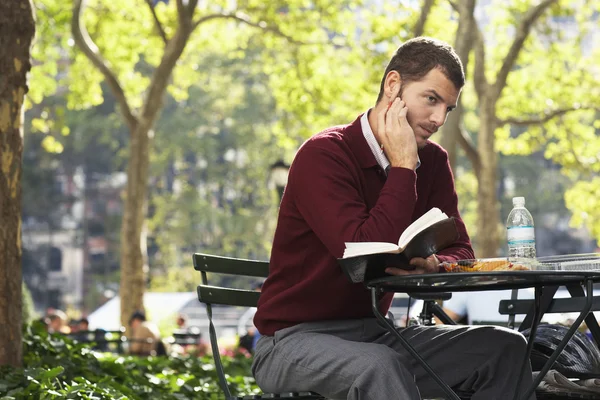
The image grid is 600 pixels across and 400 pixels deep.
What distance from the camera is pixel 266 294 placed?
4012 millimetres

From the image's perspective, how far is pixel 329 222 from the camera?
3.74 meters

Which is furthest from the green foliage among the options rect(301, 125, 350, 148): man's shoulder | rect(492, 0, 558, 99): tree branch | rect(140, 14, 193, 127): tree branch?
rect(301, 125, 350, 148): man's shoulder

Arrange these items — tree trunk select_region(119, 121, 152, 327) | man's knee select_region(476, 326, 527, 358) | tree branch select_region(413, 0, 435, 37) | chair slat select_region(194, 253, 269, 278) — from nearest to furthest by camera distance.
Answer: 1. man's knee select_region(476, 326, 527, 358)
2. chair slat select_region(194, 253, 269, 278)
3. tree branch select_region(413, 0, 435, 37)
4. tree trunk select_region(119, 121, 152, 327)

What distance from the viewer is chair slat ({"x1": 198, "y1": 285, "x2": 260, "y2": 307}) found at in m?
4.38

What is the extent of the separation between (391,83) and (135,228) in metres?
15.1

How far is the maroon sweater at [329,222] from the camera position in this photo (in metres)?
3.71

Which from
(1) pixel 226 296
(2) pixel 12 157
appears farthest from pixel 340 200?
(2) pixel 12 157

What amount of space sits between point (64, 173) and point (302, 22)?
1645 inches

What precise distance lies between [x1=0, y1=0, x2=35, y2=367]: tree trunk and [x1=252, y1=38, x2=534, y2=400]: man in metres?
2.38

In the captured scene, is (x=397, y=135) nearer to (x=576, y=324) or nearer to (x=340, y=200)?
(x=340, y=200)

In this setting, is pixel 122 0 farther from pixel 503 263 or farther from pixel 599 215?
pixel 503 263

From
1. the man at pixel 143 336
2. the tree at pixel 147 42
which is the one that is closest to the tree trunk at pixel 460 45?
the tree at pixel 147 42

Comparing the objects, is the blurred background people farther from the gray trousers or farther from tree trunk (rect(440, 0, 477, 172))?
the gray trousers

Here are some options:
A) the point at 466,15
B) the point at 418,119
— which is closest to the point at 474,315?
the point at 418,119
